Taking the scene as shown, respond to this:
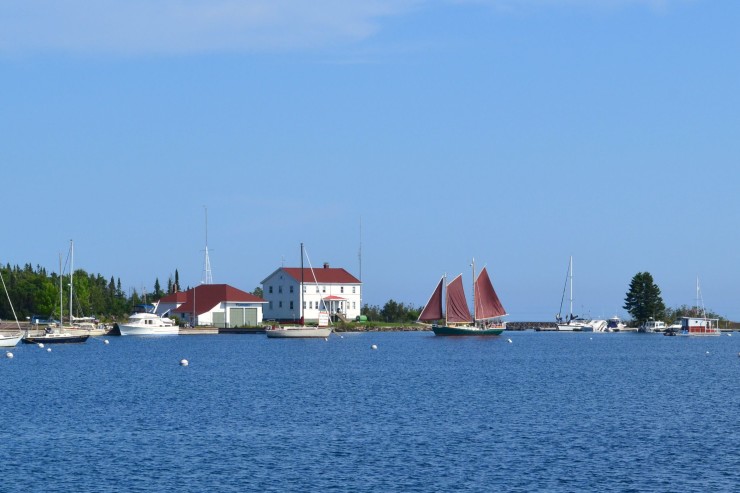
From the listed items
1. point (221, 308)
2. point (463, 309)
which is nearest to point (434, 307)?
point (463, 309)

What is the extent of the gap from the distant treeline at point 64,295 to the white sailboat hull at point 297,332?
1375 inches

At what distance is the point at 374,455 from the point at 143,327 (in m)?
92.4

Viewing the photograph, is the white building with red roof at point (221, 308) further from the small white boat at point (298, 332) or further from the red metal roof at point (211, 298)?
the small white boat at point (298, 332)

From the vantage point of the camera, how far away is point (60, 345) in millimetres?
111375

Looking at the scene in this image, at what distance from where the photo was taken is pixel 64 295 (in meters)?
143

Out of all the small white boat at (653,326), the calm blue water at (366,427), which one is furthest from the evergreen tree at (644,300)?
the calm blue water at (366,427)

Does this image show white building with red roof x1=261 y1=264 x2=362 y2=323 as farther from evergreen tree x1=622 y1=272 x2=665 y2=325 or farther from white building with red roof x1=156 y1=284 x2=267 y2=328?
evergreen tree x1=622 y1=272 x2=665 y2=325

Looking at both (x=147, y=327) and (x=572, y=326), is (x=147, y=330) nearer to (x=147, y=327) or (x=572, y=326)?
(x=147, y=327)

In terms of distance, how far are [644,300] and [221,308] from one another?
2627 inches

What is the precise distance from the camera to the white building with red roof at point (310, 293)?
5591 inches

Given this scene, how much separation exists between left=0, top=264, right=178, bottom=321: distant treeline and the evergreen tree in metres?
Answer: 67.6

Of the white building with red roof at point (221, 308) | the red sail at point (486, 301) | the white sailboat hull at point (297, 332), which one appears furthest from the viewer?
the white building with red roof at point (221, 308)

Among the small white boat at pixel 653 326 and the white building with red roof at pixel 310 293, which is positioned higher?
the white building with red roof at pixel 310 293

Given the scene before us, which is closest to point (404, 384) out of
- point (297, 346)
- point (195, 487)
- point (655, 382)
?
point (655, 382)
